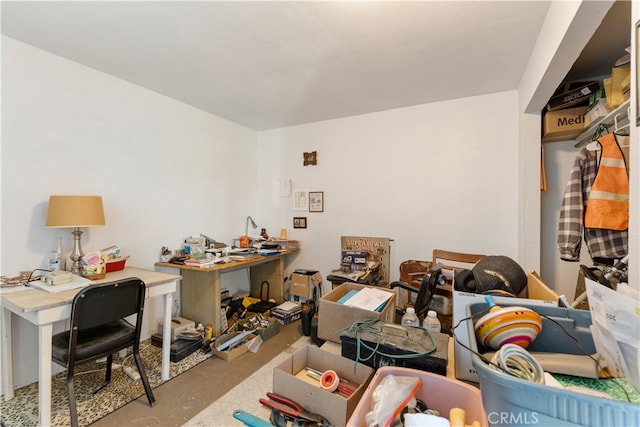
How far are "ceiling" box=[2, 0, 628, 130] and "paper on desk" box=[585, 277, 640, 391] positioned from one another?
161 centimetres

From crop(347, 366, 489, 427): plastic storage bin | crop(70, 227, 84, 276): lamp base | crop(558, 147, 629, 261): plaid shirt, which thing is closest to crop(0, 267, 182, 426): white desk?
crop(70, 227, 84, 276): lamp base

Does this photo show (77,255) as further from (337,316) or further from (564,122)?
(564,122)

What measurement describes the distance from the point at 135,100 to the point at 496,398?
126 inches

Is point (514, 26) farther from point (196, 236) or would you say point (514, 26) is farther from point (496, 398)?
point (196, 236)

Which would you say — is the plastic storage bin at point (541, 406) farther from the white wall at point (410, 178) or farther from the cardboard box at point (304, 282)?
the cardboard box at point (304, 282)

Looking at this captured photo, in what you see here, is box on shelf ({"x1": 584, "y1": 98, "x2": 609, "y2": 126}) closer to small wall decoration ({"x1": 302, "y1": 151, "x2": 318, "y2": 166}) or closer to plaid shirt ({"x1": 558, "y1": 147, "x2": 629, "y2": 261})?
plaid shirt ({"x1": 558, "y1": 147, "x2": 629, "y2": 261})

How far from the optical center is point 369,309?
1345 mm

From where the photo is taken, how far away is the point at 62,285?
1664 mm

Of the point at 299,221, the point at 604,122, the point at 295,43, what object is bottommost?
the point at 299,221

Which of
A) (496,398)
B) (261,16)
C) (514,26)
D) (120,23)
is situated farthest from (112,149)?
(514,26)

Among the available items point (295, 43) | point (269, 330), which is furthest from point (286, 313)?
point (295, 43)

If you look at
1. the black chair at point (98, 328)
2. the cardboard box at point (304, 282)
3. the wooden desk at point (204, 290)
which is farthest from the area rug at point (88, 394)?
the cardboard box at point (304, 282)

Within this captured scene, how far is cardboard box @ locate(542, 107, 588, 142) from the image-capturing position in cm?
207

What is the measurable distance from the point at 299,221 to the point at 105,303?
7.76 feet
